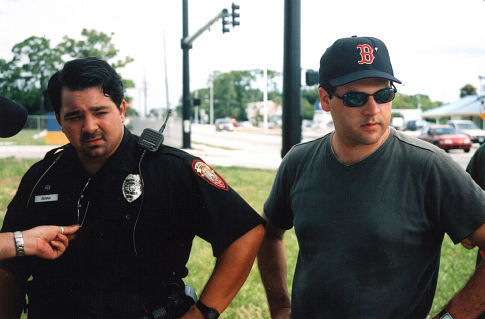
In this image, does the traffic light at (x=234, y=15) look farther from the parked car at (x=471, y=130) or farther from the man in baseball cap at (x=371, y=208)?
the parked car at (x=471, y=130)

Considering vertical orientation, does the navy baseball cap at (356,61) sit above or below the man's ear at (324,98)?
above

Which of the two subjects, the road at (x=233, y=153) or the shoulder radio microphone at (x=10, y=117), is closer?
the shoulder radio microphone at (x=10, y=117)

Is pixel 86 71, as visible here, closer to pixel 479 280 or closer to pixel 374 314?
pixel 374 314

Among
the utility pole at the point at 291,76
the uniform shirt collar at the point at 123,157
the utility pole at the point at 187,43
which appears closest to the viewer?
the uniform shirt collar at the point at 123,157

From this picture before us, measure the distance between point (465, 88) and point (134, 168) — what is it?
9362cm

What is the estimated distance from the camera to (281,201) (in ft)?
7.61

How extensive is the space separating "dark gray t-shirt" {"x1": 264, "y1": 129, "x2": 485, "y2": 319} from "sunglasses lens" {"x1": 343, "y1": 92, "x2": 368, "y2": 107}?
0.18 m

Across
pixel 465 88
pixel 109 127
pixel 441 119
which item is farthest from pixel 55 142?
pixel 465 88

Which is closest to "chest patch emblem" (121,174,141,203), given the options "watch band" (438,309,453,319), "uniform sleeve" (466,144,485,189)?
"watch band" (438,309,453,319)

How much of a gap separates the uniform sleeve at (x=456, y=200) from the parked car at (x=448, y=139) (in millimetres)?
23436

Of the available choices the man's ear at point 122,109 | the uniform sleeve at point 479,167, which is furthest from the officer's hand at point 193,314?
the uniform sleeve at point 479,167

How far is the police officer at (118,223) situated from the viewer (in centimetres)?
197

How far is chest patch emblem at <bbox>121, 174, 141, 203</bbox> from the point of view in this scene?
6.59 feet

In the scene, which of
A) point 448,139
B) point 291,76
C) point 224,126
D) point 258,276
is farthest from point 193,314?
point 224,126
